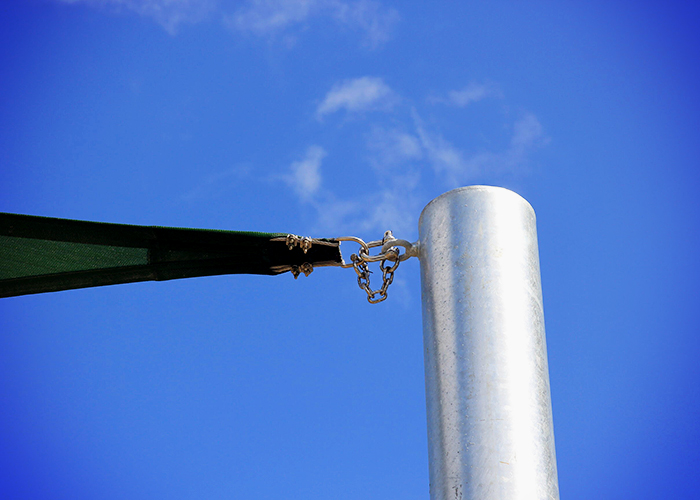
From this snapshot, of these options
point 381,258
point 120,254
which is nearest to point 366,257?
point 381,258

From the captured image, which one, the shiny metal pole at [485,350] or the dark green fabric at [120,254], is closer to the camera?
the shiny metal pole at [485,350]

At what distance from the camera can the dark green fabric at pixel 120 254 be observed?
3475 millimetres

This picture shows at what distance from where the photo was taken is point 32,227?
3.68 metres

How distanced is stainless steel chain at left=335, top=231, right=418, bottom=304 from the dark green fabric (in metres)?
0.11

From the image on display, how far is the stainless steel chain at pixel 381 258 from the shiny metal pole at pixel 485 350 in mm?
209

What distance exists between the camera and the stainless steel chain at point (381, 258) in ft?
11.1

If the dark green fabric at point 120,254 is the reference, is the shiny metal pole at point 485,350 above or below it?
below

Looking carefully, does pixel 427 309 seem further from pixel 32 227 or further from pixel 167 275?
pixel 32 227

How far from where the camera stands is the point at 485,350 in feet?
9.00

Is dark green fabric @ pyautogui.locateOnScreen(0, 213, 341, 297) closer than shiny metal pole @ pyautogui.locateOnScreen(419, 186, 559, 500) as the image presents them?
No

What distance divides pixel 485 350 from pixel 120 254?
1.74 metres

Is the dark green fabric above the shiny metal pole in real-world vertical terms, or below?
above

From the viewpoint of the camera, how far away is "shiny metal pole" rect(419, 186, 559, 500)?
8.47 ft

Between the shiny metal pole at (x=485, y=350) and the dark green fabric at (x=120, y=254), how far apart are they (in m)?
0.66
